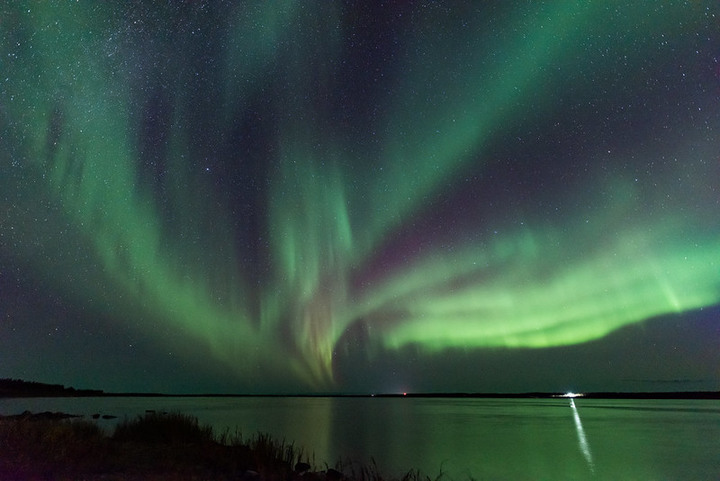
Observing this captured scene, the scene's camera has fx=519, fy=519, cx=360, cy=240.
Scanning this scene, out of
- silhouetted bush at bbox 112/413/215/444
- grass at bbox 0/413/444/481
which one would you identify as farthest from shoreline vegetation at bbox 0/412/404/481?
silhouetted bush at bbox 112/413/215/444

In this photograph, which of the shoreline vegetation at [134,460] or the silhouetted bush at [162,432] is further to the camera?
the silhouetted bush at [162,432]

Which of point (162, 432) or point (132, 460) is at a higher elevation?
point (162, 432)

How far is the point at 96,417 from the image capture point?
207ft

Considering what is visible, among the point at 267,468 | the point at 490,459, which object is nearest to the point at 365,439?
the point at 490,459

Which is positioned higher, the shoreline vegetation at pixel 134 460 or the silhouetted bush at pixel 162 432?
the silhouetted bush at pixel 162 432

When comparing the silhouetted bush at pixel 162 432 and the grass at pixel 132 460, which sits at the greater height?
the silhouetted bush at pixel 162 432

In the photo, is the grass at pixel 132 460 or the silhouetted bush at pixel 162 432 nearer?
the grass at pixel 132 460

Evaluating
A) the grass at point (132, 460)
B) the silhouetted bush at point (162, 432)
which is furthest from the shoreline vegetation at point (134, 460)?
the silhouetted bush at point (162, 432)

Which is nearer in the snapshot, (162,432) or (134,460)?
(134,460)

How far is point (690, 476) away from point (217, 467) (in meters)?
28.4

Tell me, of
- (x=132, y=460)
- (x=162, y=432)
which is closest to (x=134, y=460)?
(x=132, y=460)

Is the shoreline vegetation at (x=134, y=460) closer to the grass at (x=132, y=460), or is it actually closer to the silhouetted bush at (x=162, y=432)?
the grass at (x=132, y=460)

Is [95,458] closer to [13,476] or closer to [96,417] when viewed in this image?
[13,476]

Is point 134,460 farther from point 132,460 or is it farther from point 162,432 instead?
point 162,432
